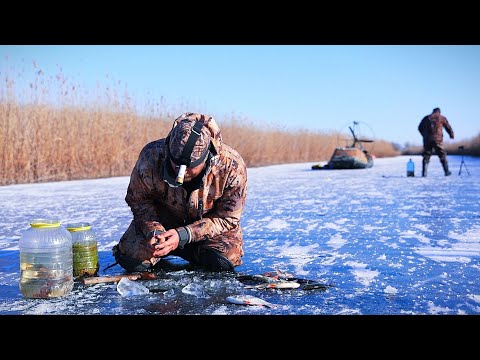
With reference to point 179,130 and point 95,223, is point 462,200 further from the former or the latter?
point 179,130

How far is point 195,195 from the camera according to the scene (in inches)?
119

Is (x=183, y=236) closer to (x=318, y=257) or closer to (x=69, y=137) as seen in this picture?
(x=318, y=257)

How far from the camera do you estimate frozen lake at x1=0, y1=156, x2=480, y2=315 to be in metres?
2.52

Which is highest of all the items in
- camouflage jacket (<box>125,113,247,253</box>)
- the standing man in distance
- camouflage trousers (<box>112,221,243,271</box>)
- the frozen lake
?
the standing man in distance

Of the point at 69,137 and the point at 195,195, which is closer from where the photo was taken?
the point at 195,195

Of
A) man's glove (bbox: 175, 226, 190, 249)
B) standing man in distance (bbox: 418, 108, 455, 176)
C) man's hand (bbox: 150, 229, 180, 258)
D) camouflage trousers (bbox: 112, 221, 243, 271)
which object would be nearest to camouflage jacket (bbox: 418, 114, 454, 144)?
standing man in distance (bbox: 418, 108, 455, 176)

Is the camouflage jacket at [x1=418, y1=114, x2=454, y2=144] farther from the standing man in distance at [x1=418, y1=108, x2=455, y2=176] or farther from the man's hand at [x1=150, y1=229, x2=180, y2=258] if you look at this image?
the man's hand at [x1=150, y1=229, x2=180, y2=258]

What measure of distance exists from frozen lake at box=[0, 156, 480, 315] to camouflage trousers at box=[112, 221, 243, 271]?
0.08 metres

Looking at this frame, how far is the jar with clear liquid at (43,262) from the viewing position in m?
2.67

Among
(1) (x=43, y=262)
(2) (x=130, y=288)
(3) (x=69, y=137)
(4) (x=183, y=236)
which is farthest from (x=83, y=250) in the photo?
(3) (x=69, y=137)

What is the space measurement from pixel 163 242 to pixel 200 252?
15.3 inches

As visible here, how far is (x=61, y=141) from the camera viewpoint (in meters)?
10.1
